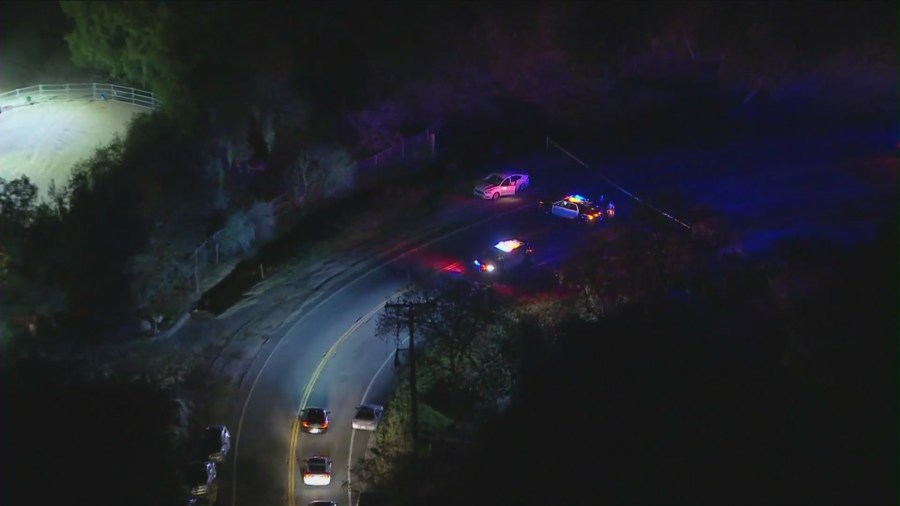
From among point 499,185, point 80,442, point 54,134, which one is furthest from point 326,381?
point 54,134

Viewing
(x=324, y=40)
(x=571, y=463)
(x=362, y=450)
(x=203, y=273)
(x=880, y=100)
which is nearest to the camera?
(x=571, y=463)

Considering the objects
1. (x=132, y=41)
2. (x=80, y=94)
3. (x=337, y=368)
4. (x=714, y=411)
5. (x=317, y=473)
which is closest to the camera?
(x=714, y=411)

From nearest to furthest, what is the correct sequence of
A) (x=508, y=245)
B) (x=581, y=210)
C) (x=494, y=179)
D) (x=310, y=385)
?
(x=310, y=385)
(x=508, y=245)
(x=581, y=210)
(x=494, y=179)

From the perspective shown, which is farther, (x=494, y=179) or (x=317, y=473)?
(x=494, y=179)

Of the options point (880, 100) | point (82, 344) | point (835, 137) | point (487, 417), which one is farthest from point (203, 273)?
point (880, 100)

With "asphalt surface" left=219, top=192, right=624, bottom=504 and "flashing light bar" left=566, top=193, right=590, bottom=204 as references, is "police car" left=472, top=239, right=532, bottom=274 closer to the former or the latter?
"asphalt surface" left=219, top=192, right=624, bottom=504

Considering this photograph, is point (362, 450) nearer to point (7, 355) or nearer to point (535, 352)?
point (535, 352)

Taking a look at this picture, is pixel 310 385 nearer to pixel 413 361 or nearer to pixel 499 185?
pixel 413 361

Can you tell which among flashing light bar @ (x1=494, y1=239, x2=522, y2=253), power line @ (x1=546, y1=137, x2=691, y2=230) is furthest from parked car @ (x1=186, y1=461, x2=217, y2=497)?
power line @ (x1=546, y1=137, x2=691, y2=230)
